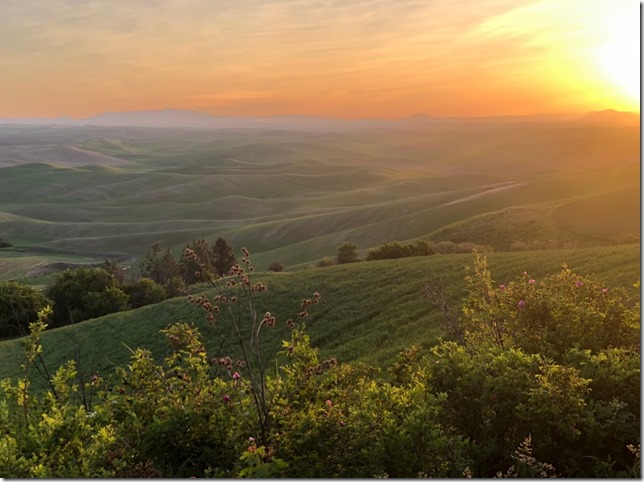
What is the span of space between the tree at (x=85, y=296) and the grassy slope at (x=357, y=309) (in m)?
11.0

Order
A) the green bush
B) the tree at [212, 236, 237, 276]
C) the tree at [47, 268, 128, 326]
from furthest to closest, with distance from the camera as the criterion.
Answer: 1. the tree at [212, 236, 237, 276]
2. the green bush
3. the tree at [47, 268, 128, 326]

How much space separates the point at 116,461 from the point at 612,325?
23.6ft

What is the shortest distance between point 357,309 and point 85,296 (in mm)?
31141

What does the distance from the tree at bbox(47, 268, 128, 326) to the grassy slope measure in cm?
1099

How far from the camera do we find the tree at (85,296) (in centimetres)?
4481

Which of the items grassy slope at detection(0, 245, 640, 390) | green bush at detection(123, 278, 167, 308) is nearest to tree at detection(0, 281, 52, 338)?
green bush at detection(123, 278, 167, 308)

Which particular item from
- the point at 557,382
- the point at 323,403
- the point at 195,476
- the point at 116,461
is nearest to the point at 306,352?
the point at 323,403

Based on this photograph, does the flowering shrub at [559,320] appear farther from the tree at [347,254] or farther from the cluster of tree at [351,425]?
the tree at [347,254]

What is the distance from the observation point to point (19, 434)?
6.29 meters

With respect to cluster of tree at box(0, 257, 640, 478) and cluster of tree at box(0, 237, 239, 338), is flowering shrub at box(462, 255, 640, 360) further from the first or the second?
cluster of tree at box(0, 237, 239, 338)

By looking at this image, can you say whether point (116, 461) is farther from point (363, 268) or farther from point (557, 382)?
point (363, 268)

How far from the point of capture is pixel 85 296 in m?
45.7

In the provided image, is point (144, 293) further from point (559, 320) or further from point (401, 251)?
point (559, 320)

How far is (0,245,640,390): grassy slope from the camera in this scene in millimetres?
19562
